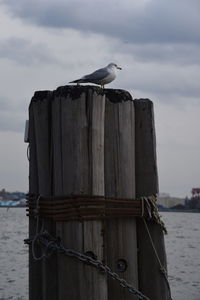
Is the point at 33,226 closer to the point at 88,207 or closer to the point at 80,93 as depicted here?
the point at 88,207

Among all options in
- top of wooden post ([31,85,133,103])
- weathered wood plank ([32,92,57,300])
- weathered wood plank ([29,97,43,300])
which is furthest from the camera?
weathered wood plank ([29,97,43,300])

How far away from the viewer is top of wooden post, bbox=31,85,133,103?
4.34 metres

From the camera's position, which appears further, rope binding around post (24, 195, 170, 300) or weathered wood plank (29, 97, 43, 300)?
weathered wood plank (29, 97, 43, 300)

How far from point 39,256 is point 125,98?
4.65 feet

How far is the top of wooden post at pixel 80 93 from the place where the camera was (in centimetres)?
434

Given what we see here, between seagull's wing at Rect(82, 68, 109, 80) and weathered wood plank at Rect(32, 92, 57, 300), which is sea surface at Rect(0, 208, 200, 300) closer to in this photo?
seagull's wing at Rect(82, 68, 109, 80)

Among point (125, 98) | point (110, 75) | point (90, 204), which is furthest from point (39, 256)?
point (110, 75)

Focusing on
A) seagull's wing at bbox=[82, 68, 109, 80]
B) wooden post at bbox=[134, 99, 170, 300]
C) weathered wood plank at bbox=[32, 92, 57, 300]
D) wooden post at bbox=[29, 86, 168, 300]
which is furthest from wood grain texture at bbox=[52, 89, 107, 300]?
seagull's wing at bbox=[82, 68, 109, 80]

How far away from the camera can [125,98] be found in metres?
4.50

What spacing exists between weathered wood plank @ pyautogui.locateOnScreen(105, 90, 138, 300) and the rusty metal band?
69 mm

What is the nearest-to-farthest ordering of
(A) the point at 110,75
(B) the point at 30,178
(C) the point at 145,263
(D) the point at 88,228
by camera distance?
(D) the point at 88,228 → (C) the point at 145,263 → (B) the point at 30,178 → (A) the point at 110,75

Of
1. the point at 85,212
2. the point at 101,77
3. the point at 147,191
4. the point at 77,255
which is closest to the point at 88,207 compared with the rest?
the point at 85,212

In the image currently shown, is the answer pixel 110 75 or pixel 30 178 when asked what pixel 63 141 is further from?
pixel 110 75

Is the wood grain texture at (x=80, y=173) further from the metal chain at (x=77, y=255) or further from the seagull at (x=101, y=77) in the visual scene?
the seagull at (x=101, y=77)
